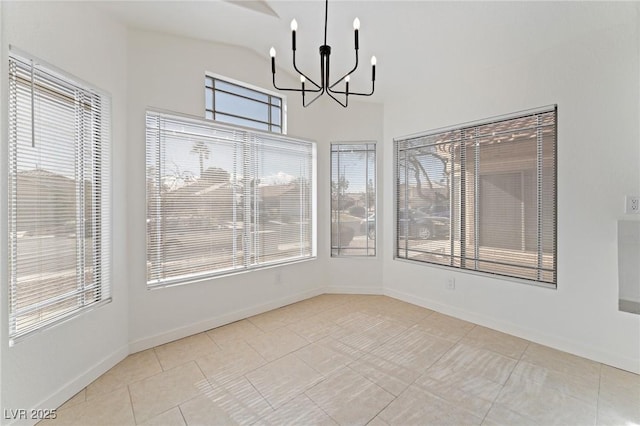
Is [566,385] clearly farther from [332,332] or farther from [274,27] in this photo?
[274,27]

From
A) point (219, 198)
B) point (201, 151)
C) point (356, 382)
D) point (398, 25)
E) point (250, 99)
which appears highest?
point (398, 25)

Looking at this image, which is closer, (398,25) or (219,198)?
(398,25)

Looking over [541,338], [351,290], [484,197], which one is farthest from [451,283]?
[351,290]

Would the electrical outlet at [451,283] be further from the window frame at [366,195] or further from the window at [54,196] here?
the window at [54,196]

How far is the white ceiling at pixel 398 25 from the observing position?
2190mm

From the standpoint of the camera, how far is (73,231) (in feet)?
6.72

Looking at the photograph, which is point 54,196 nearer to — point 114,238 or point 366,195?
point 114,238

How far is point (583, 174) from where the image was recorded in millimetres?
2443

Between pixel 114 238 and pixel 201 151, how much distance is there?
1.18m

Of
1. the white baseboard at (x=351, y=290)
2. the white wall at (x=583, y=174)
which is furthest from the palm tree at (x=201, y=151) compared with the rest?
the white wall at (x=583, y=174)

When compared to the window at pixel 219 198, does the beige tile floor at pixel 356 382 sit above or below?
below

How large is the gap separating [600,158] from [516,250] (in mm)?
1092

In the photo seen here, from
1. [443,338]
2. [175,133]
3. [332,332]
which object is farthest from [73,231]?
[443,338]

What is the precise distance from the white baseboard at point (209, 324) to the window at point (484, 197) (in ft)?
5.73
